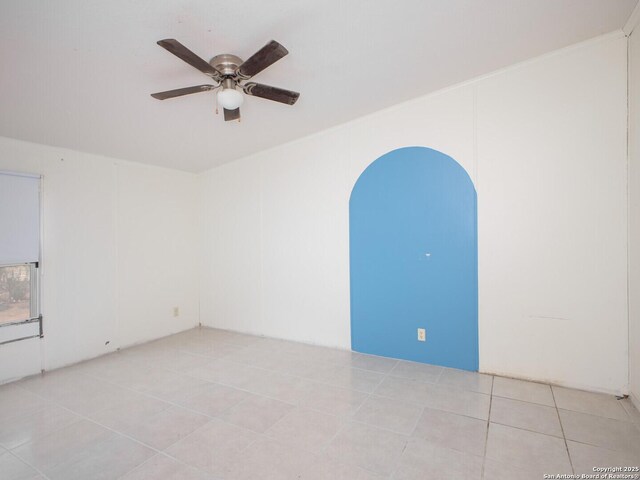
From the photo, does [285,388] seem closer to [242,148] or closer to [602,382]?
[602,382]

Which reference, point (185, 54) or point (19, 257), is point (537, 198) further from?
point (19, 257)

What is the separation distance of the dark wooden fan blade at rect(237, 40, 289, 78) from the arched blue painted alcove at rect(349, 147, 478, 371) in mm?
1819

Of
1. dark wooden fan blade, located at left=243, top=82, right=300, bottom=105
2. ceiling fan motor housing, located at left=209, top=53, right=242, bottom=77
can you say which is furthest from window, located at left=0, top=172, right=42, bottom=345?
dark wooden fan blade, located at left=243, top=82, right=300, bottom=105

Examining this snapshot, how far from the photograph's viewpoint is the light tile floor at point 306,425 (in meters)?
1.83

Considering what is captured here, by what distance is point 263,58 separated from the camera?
1.82m

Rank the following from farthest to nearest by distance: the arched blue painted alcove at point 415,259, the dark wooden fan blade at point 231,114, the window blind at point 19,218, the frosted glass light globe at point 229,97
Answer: the window blind at point 19,218 < the arched blue painted alcove at point 415,259 < the dark wooden fan blade at point 231,114 < the frosted glass light globe at point 229,97

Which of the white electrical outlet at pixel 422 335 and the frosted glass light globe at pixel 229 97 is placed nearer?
the frosted glass light globe at pixel 229 97

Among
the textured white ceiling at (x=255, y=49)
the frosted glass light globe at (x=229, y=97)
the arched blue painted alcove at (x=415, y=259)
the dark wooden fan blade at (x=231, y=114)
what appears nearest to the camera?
the textured white ceiling at (x=255, y=49)

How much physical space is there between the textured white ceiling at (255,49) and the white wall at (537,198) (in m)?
0.25

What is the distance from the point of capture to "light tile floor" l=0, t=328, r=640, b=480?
6.00 ft

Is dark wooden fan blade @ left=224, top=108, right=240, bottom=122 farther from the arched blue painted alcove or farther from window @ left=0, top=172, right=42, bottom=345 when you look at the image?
window @ left=0, top=172, right=42, bottom=345

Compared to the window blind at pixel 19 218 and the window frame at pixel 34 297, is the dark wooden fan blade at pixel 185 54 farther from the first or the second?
the window frame at pixel 34 297

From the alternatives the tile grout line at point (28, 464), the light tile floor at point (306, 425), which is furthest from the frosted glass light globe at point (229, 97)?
the tile grout line at point (28, 464)

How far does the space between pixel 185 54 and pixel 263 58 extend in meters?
0.43
